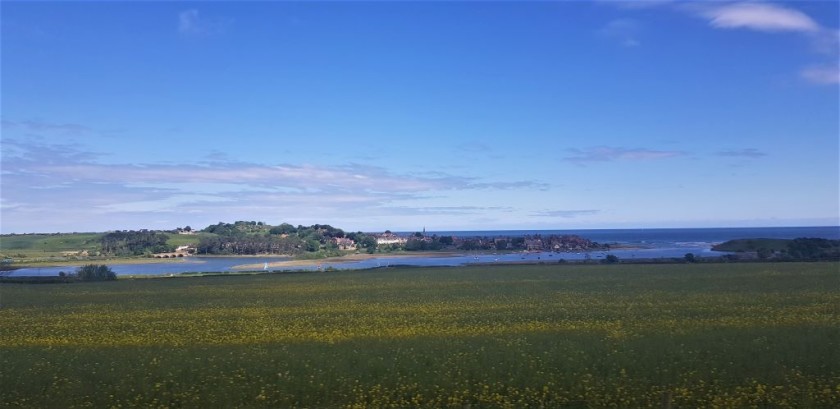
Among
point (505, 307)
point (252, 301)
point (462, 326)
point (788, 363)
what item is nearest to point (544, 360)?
point (788, 363)

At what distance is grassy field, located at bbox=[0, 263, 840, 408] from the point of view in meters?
12.6

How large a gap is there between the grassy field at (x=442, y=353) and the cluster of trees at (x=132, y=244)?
124m

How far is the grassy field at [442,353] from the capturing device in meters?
12.6

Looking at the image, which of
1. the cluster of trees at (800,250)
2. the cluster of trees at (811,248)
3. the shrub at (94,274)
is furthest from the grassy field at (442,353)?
the cluster of trees at (811,248)

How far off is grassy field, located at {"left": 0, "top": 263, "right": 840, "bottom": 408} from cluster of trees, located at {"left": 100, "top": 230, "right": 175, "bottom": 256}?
12401 centimetres

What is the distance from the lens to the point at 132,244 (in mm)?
152750

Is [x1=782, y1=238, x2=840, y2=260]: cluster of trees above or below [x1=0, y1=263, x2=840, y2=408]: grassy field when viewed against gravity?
above

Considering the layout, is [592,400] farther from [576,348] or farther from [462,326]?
[462,326]

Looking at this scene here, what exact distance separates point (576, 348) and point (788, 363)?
4.90 m

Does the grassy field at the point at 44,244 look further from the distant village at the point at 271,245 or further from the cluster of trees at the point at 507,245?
the cluster of trees at the point at 507,245

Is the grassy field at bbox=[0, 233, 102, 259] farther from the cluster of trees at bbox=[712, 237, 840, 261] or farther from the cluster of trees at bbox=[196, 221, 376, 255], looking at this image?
the cluster of trees at bbox=[712, 237, 840, 261]

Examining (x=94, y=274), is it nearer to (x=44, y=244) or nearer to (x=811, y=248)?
(x=811, y=248)

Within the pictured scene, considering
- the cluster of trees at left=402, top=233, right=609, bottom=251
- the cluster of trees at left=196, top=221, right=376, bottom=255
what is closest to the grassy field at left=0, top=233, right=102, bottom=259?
the cluster of trees at left=196, top=221, right=376, bottom=255

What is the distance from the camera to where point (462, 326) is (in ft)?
73.8
